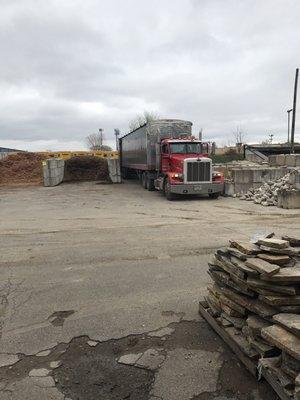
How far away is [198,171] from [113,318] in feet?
49.4

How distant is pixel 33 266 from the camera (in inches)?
304

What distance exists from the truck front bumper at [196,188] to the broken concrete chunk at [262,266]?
603 inches

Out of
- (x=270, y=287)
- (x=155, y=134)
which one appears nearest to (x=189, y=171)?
(x=155, y=134)

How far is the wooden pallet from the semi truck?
47.9 feet

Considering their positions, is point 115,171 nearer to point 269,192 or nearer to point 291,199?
point 269,192

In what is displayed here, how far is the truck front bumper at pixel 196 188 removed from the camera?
1952 cm

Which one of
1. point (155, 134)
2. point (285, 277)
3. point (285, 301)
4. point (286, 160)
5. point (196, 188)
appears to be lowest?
point (196, 188)

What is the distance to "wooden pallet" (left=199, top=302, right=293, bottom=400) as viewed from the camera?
131 inches

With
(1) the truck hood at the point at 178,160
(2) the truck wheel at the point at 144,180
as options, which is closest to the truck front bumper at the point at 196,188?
(1) the truck hood at the point at 178,160

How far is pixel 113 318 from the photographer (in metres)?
5.22

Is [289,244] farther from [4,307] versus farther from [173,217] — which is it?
[173,217]

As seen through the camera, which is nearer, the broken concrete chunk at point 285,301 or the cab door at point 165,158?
the broken concrete chunk at point 285,301

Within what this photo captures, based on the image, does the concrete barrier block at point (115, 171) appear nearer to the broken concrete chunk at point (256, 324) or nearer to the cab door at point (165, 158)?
the cab door at point (165, 158)

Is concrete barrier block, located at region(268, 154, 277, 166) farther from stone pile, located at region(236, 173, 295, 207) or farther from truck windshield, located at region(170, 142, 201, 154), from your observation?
truck windshield, located at region(170, 142, 201, 154)
